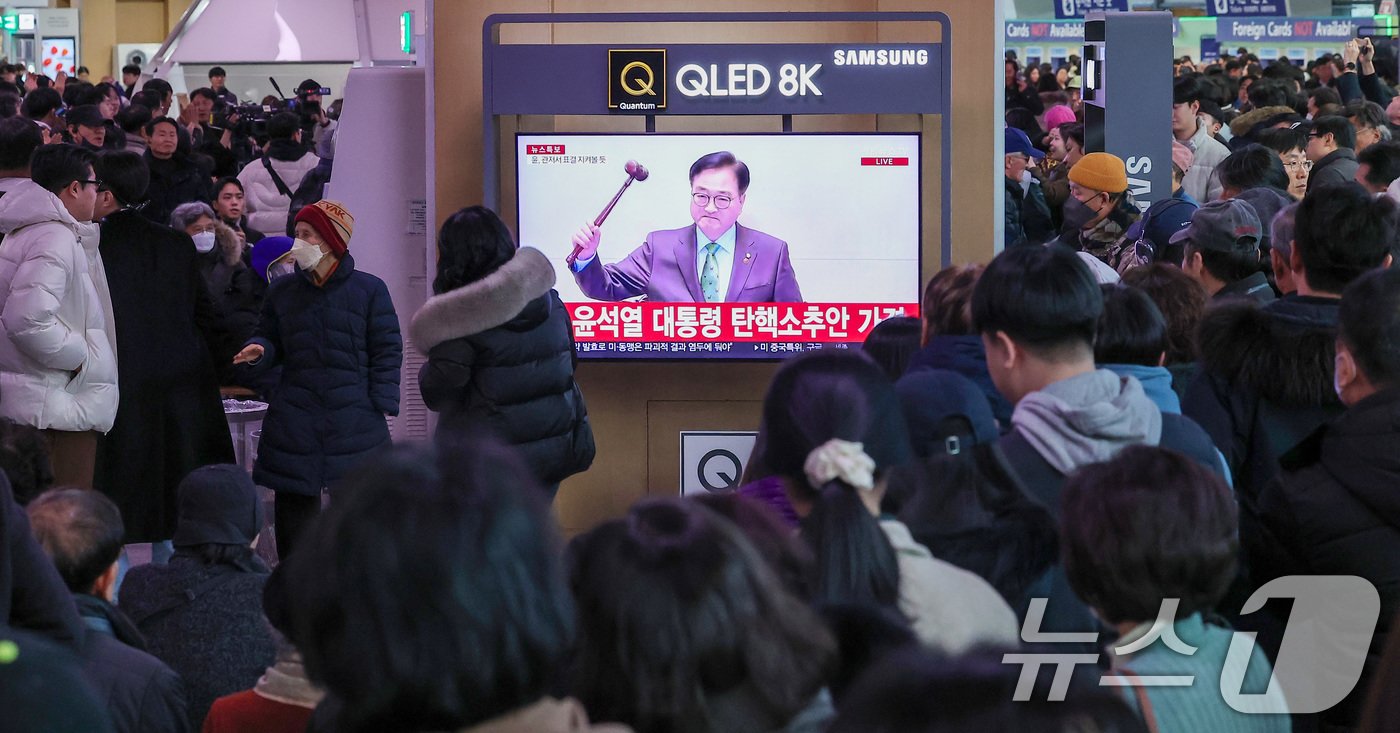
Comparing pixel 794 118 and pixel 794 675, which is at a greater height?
pixel 794 118

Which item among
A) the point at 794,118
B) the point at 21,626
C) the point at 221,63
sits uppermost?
the point at 221,63

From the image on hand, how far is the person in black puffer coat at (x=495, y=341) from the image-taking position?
4.60m

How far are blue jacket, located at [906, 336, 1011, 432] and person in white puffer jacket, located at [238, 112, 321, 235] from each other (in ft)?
21.2

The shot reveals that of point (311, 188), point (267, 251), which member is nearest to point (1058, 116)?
point (311, 188)

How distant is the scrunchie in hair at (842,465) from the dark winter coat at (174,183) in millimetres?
7175

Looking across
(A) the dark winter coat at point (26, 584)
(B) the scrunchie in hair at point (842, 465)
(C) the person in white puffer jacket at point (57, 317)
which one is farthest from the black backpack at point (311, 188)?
(B) the scrunchie in hair at point (842, 465)

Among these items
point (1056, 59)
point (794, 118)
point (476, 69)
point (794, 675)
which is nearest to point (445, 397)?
point (476, 69)

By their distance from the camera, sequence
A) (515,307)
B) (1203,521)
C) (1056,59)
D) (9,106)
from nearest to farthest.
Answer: (1203,521) → (515,307) → (9,106) → (1056,59)

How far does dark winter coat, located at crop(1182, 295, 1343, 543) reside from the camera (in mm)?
3133

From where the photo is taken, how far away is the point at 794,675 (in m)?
1.47

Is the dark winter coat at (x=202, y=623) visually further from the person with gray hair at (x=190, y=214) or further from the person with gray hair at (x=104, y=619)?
the person with gray hair at (x=190, y=214)

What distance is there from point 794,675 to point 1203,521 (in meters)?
0.77

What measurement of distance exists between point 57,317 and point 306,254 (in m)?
0.77

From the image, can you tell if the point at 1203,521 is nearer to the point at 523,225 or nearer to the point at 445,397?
the point at 445,397
